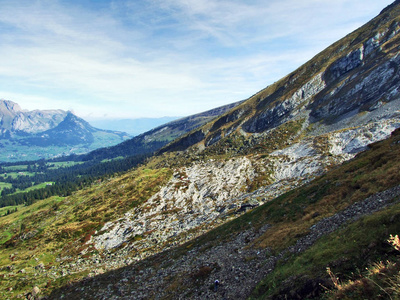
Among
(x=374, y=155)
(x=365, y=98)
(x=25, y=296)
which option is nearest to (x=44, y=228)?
(x=25, y=296)

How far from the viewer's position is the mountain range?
1717 cm

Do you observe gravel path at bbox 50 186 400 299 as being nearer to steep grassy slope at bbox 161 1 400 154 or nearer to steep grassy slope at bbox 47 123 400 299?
steep grassy slope at bbox 47 123 400 299

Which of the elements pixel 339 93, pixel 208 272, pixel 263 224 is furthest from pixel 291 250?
pixel 339 93

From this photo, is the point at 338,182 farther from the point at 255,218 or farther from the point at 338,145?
the point at 338,145

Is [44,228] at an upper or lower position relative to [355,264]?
lower

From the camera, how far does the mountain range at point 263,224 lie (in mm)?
17172

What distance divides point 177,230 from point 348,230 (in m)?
46.2

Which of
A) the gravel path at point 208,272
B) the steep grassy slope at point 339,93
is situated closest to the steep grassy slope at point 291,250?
the gravel path at point 208,272

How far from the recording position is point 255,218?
137 feet

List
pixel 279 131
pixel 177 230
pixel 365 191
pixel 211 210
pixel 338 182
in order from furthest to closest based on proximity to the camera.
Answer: pixel 279 131, pixel 211 210, pixel 177 230, pixel 338 182, pixel 365 191

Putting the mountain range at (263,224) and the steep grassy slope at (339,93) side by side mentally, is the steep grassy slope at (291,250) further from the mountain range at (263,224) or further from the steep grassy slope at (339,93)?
the steep grassy slope at (339,93)

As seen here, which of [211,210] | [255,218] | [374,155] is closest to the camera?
[374,155]

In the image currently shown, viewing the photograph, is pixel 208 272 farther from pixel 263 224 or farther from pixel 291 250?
pixel 263 224

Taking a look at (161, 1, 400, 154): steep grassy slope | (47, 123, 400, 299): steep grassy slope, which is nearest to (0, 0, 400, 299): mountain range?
(47, 123, 400, 299): steep grassy slope
